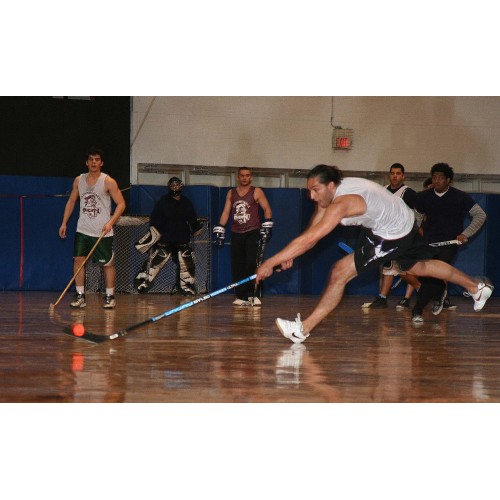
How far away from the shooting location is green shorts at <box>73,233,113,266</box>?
7.54 meters

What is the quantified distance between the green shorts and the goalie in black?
2.21 meters

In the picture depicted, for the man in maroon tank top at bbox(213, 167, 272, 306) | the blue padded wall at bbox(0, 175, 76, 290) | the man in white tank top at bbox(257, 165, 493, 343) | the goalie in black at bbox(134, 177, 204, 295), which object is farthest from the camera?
the blue padded wall at bbox(0, 175, 76, 290)

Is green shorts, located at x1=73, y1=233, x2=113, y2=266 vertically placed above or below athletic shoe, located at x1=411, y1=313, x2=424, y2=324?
above

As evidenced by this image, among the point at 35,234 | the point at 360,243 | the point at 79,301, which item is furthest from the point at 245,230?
the point at 360,243

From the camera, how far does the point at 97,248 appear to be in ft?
24.7

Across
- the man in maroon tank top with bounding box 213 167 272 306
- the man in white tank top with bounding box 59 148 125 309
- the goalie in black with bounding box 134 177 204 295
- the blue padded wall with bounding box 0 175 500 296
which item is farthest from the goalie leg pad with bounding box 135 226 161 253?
the man in white tank top with bounding box 59 148 125 309

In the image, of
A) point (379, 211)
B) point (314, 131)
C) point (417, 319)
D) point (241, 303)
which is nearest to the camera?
point (379, 211)

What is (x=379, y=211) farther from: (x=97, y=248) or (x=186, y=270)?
(x=186, y=270)

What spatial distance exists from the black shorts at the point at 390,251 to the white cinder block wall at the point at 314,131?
6316 millimetres

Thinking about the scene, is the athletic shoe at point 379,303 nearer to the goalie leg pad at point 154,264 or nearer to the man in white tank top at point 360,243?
the man in white tank top at point 360,243

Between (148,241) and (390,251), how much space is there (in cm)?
526

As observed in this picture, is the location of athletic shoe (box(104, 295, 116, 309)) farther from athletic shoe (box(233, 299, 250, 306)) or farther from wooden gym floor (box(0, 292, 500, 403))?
athletic shoe (box(233, 299, 250, 306))
